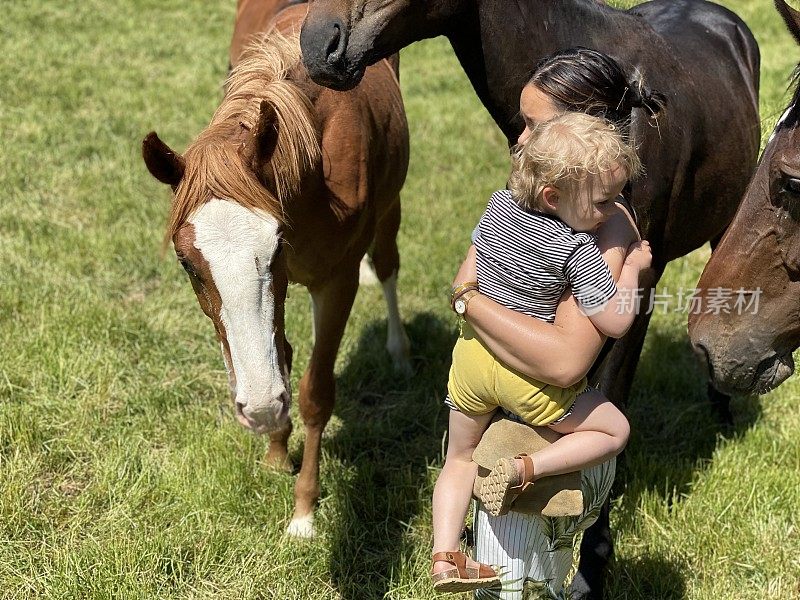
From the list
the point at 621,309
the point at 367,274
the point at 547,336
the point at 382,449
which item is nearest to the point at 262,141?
the point at 547,336

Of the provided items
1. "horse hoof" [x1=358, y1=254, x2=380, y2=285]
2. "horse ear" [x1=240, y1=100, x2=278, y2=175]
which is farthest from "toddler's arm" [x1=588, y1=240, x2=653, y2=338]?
"horse hoof" [x1=358, y1=254, x2=380, y2=285]

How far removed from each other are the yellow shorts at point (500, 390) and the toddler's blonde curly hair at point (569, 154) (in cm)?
39

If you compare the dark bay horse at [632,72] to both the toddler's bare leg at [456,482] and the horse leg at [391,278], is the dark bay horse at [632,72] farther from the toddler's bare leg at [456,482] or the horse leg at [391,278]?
the horse leg at [391,278]

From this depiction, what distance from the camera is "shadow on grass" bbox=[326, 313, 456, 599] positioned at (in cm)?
280

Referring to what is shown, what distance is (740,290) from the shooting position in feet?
6.51

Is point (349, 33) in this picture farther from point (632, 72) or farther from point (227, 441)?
point (227, 441)

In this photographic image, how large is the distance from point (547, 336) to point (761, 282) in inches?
26.6

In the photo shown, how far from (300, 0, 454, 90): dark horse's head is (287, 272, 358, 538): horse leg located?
1039 mm

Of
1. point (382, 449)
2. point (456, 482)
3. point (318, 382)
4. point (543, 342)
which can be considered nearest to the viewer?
point (543, 342)

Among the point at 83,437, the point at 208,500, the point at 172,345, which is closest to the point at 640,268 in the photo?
the point at 208,500

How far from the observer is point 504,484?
1667 mm

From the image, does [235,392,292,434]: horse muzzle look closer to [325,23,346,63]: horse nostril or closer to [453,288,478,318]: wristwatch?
[453,288,478,318]: wristwatch

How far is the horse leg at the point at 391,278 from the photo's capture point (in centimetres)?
405

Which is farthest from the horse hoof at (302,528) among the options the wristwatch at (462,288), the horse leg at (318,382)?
the wristwatch at (462,288)
